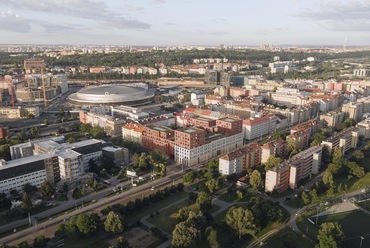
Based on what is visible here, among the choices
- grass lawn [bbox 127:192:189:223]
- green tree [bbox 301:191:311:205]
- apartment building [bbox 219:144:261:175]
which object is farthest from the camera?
apartment building [bbox 219:144:261:175]

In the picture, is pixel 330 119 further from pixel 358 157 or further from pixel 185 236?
pixel 185 236

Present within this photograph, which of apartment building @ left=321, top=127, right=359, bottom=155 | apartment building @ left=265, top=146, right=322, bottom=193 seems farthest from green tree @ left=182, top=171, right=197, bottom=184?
apartment building @ left=321, top=127, right=359, bottom=155

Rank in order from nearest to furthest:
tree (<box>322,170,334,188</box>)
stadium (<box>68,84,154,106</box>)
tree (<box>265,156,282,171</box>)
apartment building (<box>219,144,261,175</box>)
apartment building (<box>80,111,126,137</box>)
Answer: tree (<box>322,170,334,188</box>) < tree (<box>265,156,282,171</box>) < apartment building (<box>219,144,261,175</box>) < apartment building (<box>80,111,126,137</box>) < stadium (<box>68,84,154,106</box>)

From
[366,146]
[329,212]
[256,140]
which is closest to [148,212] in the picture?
[329,212]

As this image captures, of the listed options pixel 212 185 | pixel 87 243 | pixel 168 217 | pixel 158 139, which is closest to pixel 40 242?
pixel 87 243

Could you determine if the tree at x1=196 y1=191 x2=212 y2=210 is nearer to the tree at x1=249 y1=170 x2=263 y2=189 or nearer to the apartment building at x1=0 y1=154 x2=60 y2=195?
the tree at x1=249 y1=170 x2=263 y2=189

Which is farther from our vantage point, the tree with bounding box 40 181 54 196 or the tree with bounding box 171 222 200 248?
the tree with bounding box 40 181 54 196

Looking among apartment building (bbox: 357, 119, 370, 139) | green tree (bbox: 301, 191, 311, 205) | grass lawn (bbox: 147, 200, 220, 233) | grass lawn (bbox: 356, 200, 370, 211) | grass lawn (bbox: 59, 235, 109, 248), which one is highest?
apartment building (bbox: 357, 119, 370, 139)
